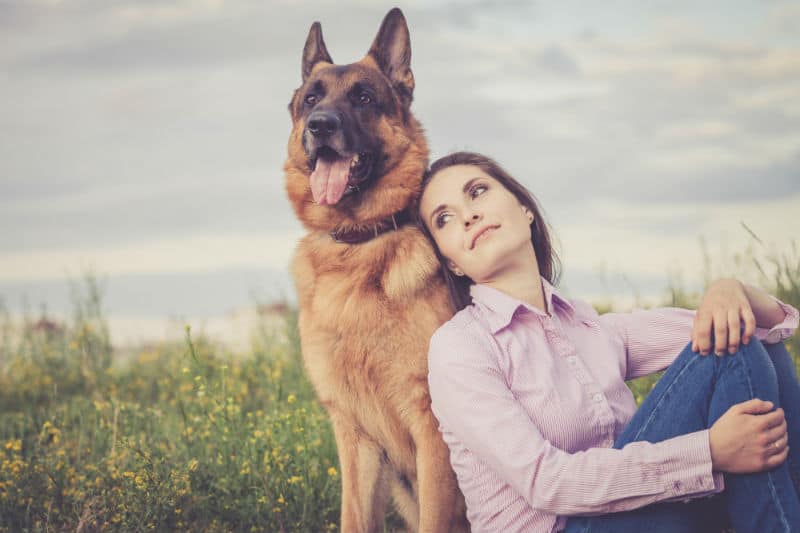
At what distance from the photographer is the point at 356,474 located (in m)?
3.19

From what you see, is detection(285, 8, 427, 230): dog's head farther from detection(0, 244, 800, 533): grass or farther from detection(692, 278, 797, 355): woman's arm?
detection(692, 278, 797, 355): woman's arm

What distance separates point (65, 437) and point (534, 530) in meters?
3.63

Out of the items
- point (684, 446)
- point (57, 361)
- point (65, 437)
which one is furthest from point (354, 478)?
point (57, 361)

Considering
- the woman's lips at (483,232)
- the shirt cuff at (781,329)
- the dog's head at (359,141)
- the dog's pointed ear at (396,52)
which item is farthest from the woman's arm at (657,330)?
the dog's pointed ear at (396,52)

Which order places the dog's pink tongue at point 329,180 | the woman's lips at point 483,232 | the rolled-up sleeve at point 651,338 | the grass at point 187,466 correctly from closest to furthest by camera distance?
the woman's lips at point 483,232 → the rolled-up sleeve at point 651,338 → the dog's pink tongue at point 329,180 → the grass at point 187,466

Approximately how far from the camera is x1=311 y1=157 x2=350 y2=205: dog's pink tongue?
3295 mm

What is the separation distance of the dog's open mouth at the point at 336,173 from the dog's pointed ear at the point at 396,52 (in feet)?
1.55

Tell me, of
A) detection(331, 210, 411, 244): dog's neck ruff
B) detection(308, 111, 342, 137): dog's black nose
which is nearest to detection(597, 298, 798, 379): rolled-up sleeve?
detection(331, 210, 411, 244): dog's neck ruff

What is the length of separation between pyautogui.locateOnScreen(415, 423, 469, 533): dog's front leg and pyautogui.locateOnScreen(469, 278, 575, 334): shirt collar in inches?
21.5

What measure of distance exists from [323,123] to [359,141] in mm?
180

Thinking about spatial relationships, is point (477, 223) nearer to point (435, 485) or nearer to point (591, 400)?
point (591, 400)

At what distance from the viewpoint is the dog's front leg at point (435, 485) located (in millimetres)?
2850

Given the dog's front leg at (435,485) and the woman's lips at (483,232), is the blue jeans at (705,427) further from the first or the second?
the woman's lips at (483,232)

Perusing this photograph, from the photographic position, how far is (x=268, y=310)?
7102mm
